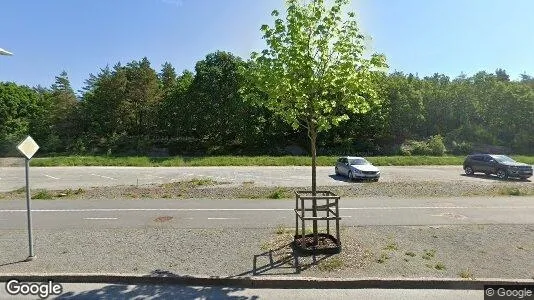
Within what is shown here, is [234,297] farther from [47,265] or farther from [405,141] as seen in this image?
[405,141]

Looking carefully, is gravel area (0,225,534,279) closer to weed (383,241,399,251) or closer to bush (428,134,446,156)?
weed (383,241,399,251)

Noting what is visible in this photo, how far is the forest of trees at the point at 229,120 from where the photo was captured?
3950cm

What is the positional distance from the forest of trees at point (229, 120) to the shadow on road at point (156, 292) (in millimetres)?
32780

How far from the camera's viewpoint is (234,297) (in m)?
5.39

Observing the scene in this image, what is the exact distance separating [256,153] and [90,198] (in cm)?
2530

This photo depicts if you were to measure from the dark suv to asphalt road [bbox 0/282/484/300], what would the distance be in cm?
1934

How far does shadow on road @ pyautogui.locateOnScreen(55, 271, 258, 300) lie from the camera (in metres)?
5.36

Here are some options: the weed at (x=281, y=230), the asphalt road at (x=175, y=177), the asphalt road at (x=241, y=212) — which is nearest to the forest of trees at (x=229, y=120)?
the asphalt road at (x=175, y=177)

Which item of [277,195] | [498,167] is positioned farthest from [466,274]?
[498,167]

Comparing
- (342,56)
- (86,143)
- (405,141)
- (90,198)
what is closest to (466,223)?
(342,56)

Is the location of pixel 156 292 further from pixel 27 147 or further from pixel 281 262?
pixel 27 147

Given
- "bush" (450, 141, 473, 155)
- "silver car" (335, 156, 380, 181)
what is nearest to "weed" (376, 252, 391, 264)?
"silver car" (335, 156, 380, 181)

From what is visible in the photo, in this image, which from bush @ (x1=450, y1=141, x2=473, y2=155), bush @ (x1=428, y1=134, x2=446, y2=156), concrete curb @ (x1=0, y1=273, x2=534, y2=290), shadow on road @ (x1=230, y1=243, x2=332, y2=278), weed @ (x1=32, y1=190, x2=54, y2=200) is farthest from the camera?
bush @ (x1=450, y1=141, x2=473, y2=155)

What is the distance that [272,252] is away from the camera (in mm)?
7332
